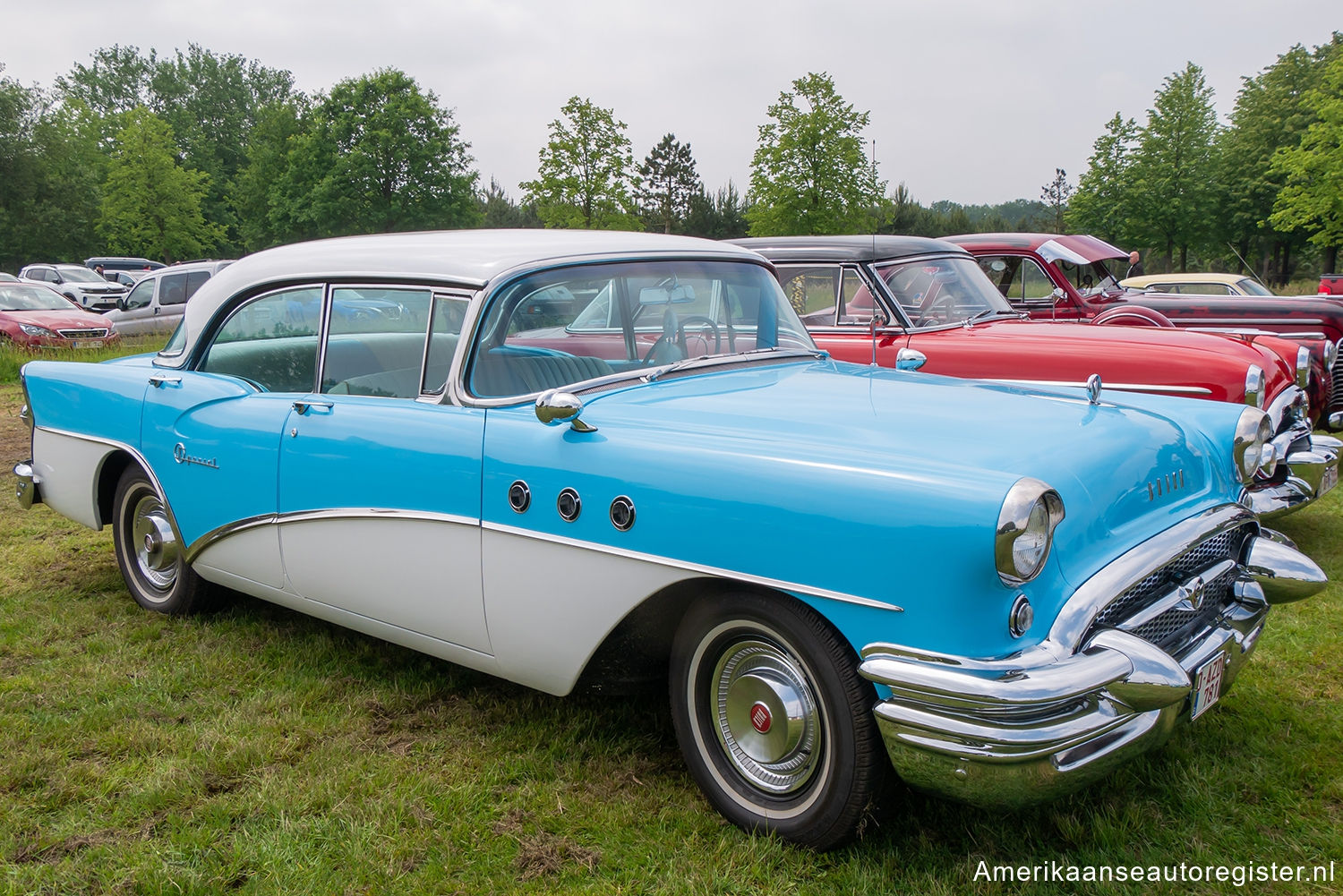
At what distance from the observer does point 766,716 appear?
2.40 m

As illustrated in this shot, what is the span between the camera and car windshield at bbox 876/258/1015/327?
6.23 m

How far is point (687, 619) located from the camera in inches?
100.0

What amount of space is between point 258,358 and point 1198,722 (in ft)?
12.2

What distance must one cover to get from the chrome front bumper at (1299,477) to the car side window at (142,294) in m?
16.9

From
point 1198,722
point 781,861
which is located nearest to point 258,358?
point 781,861

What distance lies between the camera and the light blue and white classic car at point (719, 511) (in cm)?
207

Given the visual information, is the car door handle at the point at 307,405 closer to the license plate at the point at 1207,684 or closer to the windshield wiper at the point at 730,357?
the windshield wiper at the point at 730,357

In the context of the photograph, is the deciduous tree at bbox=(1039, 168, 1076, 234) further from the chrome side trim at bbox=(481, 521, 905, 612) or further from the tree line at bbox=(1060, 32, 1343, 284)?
the chrome side trim at bbox=(481, 521, 905, 612)

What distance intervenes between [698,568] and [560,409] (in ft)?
1.94

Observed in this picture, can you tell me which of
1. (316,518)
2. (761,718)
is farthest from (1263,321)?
(316,518)

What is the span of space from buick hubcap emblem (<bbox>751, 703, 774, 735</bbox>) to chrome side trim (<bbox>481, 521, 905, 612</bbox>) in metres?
0.34

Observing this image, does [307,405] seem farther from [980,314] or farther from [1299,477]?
[980,314]

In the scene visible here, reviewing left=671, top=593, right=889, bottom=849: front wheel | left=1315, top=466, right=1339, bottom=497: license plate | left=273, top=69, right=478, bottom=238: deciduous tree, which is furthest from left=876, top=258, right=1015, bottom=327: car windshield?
left=273, top=69, right=478, bottom=238: deciduous tree

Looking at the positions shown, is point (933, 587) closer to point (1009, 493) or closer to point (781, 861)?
point (1009, 493)
